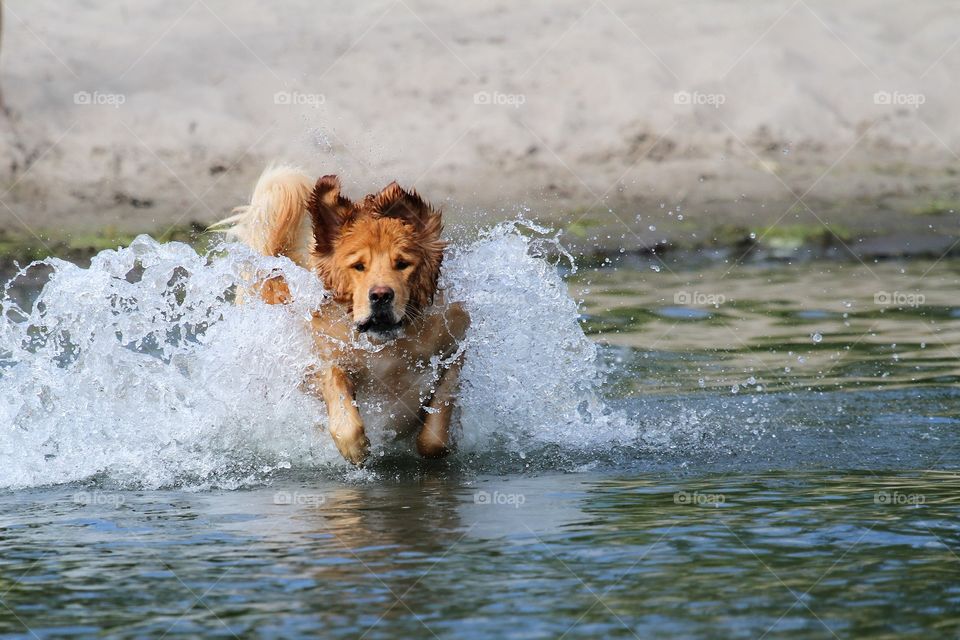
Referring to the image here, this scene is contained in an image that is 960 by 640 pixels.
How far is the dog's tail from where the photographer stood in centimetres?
793

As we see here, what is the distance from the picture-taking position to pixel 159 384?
7777 mm

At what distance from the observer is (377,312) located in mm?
7109

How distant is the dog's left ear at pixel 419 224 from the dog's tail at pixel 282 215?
0.74m

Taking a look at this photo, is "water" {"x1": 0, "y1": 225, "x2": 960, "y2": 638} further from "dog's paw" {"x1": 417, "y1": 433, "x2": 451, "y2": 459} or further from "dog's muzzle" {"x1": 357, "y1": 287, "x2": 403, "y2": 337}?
"dog's muzzle" {"x1": 357, "y1": 287, "x2": 403, "y2": 337}

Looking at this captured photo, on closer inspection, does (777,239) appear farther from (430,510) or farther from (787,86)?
(430,510)

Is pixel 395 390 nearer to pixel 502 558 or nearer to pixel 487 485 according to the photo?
pixel 487 485

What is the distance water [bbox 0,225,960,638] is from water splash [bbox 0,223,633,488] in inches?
0.6

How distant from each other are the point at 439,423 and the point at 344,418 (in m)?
0.50

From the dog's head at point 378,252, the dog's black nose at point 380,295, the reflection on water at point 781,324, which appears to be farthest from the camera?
the reflection on water at point 781,324

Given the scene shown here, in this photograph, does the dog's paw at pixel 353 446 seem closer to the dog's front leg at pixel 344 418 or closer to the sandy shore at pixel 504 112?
the dog's front leg at pixel 344 418

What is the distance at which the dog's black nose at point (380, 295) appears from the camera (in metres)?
7.05

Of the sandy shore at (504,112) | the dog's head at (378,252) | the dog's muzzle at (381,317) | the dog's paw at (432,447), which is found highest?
the sandy shore at (504,112)

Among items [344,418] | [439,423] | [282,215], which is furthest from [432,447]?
[282,215]

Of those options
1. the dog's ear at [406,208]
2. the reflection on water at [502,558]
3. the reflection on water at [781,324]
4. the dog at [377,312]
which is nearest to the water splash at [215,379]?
the dog at [377,312]
